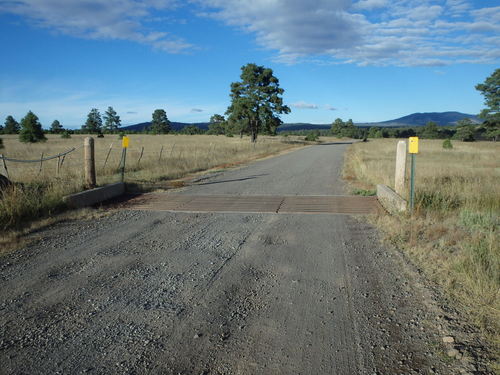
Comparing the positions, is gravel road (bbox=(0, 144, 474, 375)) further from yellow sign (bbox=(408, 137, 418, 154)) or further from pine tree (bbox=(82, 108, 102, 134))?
pine tree (bbox=(82, 108, 102, 134))

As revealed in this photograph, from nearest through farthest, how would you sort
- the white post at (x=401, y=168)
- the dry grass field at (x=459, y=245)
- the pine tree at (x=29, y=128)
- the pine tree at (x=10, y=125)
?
the dry grass field at (x=459, y=245)
the white post at (x=401, y=168)
the pine tree at (x=29, y=128)
the pine tree at (x=10, y=125)

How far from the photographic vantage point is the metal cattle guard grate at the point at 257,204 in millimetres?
8609

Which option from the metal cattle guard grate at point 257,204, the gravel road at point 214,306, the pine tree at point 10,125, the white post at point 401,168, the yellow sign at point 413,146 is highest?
the pine tree at point 10,125

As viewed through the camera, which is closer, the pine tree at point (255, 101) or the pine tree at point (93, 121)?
the pine tree at point (255, 101)

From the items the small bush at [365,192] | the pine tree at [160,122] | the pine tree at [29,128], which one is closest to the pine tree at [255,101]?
the pine tree at [29,128]

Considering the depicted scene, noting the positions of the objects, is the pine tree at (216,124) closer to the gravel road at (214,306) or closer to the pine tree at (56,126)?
the pine tree at (56,126)

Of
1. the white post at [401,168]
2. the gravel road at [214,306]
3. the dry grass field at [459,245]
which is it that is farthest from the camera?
the white post at [401,168]

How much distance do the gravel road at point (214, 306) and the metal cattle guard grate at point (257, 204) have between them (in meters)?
2.03

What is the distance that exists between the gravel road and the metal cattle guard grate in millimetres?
2026

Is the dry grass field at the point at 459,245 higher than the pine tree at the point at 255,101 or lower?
lower

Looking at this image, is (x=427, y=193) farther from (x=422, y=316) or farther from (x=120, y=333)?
(x=120, y=333)

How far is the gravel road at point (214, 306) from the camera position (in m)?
2.90

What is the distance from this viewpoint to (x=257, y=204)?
9.31 metres

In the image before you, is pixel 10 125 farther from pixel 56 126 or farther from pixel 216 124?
pixel 216 124
